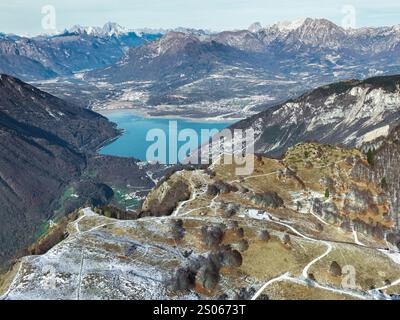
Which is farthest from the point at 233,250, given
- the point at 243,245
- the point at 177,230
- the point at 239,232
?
the point at 177,230

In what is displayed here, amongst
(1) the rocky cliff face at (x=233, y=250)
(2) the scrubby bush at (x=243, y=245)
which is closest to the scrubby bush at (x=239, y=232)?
(1) the rocky cliff face at (x=233, y=250)

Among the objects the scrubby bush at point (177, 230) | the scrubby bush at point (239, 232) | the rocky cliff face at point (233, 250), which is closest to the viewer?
the rocky cliff face at point (233, 250)

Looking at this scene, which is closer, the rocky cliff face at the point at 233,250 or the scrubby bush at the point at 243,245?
the rocky cliff face at the point at 233,250

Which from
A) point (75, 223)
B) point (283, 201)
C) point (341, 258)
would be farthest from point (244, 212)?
point (75, 223)

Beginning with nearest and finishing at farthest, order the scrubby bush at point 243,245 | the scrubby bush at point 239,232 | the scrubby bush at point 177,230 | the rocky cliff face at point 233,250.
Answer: the rocky cliff face at point 233,250 < the scrubby bush at point 243,245 < the scrubby bush at point 177,230 < the scrubby bush at point 239,232

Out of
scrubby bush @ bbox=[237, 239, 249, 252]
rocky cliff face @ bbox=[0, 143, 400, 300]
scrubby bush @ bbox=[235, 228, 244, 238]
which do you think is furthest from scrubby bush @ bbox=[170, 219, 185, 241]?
scrubby bush @ bbox=[237, 239, 249, 252]

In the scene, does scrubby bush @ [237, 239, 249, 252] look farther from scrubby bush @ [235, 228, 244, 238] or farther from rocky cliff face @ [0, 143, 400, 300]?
scrubby bush @ [235, 228, 244, 238]

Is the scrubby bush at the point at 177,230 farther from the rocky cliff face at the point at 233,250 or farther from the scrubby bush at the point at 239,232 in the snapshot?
the scrubby bush at the point at 239,232

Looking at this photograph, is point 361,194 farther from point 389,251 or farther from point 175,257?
point 175,257

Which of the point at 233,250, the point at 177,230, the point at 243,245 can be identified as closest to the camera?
the point at 233,250

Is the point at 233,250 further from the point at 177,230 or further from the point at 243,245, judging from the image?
the point at 177,230
